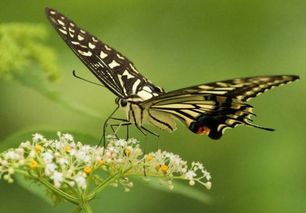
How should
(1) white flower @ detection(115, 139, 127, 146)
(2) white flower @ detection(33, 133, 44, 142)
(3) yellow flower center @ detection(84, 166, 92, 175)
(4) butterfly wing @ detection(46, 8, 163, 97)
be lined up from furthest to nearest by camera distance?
(4) butterfly wing @ detection(46, 8, 163, 97)
(1) white flower @ detection(115, 139, 127, 146)
(2) white flower @ detection(33, 133, 44, 142)
(3) yellow flower center @ detection(84, 166, 92, 175)

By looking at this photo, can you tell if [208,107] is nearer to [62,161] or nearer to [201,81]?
[62,161]

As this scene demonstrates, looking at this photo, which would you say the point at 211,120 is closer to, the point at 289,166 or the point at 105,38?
the point at 289,166

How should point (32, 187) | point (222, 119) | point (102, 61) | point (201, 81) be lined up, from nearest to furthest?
point (32, 187)
point (222, 119)
point (102, 61)
point (201, 81)

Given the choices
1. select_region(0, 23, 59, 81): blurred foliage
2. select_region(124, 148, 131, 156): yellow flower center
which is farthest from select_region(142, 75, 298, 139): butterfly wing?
select_region(0, 23, 59, 81): blurred foliage

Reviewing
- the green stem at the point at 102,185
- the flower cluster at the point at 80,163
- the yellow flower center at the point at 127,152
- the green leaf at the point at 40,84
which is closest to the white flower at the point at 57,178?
the flower cluster at the point at 80,163

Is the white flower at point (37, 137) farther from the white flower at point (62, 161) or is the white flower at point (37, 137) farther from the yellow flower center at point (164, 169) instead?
the yellow flower center at point (164, 169)

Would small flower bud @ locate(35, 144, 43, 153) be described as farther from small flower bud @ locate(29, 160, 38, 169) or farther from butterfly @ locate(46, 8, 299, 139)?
butterfly @ locate(46, 8, 299, 139)

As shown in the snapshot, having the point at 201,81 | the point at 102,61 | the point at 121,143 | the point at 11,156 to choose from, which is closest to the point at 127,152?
the point at 121,143
